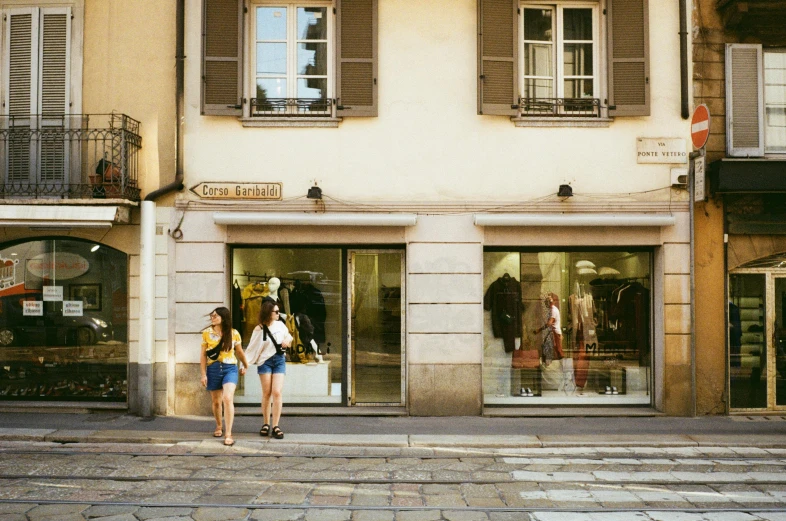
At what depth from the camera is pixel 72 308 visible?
1234 centimetres

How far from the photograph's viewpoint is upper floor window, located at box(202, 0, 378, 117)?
39.0 feet

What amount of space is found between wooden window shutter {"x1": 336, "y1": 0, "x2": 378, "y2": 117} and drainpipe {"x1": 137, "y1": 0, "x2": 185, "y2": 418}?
8.05 feet

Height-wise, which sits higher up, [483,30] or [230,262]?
[483,30]

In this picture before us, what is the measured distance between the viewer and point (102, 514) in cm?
669

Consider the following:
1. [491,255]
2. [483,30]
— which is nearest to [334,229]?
[491,255]

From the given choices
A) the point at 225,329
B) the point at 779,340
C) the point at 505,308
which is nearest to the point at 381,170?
the point at 505,308

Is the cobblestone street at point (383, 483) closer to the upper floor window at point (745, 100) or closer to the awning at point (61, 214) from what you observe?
the awning at point (61, 214)

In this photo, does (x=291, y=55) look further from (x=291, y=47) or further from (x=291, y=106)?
(x=291, y=106)

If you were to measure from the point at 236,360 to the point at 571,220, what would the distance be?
5416 millimetres

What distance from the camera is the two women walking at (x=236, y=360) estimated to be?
980 centimetres

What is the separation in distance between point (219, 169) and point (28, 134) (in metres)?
3.06

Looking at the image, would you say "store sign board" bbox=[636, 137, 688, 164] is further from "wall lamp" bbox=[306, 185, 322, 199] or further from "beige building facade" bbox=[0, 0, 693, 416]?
"wall lamp" bbox=[306, 185, 322, 199]

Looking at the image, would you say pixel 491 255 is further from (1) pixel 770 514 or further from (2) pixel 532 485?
(1) pixel 770 514

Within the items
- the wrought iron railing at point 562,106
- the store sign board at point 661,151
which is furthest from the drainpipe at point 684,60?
the wrought iron railing at point 562,106
